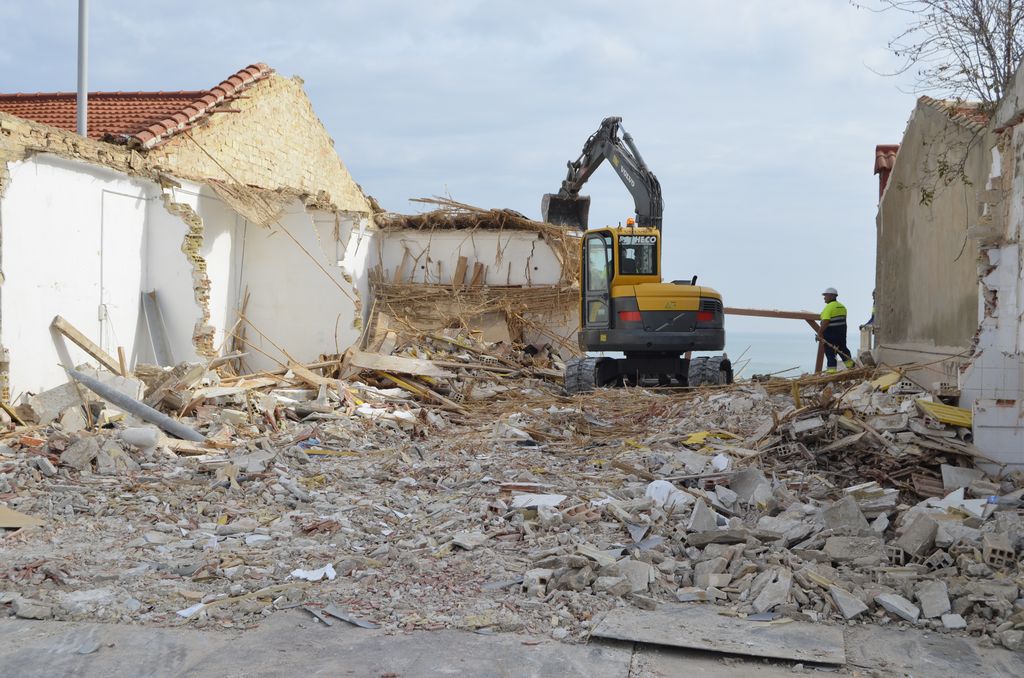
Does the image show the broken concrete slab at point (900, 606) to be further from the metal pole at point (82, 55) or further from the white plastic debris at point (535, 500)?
the metal pole at point (82, 55)

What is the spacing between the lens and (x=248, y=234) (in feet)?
55.4

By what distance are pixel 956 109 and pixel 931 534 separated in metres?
8.57

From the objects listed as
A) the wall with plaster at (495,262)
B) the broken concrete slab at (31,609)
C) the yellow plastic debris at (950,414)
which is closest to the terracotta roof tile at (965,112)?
the yellow plastic debris at (950,414)

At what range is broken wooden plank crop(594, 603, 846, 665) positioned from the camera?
4621 millimetres

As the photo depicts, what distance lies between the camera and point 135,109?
17844mm

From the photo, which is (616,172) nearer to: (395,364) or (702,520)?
(395,364)

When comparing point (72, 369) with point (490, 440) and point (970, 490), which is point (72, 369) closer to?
point (490, 440)

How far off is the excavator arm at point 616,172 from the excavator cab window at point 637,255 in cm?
147

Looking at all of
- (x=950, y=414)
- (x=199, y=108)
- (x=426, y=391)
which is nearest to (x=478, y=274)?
(x=426, y=391)

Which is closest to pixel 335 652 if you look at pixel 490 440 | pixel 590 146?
pixel 490 440

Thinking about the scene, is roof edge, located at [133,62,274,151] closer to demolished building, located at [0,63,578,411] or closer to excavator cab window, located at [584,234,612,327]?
demolished building, located at [0,63,578,411]

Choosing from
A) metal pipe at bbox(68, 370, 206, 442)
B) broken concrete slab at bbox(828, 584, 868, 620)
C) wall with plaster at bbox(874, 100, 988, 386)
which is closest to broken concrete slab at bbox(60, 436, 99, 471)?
metal pipe at bbox(68, 370, 206, 442)

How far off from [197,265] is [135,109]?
5436mm

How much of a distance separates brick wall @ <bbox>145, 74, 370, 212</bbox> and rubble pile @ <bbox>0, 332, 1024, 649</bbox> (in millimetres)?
4677
